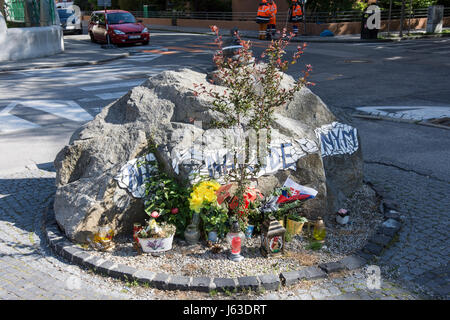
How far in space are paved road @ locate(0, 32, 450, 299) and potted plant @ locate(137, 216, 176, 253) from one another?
0.55m

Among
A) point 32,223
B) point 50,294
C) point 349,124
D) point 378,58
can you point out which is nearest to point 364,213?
point 349,124

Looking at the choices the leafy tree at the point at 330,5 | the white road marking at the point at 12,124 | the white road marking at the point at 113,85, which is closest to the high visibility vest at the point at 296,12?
the leafy tree at the point at 330,5

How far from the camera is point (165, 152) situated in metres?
5.04

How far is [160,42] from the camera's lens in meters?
26.9

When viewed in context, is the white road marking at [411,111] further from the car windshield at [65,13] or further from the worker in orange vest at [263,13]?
the car windshield at [65,13]

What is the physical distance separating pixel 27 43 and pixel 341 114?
17.6m

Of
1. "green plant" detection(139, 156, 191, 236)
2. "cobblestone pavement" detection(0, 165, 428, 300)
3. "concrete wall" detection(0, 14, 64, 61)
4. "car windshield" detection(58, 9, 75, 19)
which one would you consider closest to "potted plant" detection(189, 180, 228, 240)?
"green plant" detection(139, 156, 191, 236)

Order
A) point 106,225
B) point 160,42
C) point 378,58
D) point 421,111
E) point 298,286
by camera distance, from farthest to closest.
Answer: point 160,42, point 378,58, point 421,111, point 106,225, point 298,286

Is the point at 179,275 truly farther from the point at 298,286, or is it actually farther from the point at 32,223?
the point at 32,223

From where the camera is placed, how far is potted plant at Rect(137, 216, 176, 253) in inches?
182

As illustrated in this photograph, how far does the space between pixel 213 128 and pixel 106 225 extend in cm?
162

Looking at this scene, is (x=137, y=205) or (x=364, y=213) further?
(x=364, y=213)

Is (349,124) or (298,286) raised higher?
(349,124)
